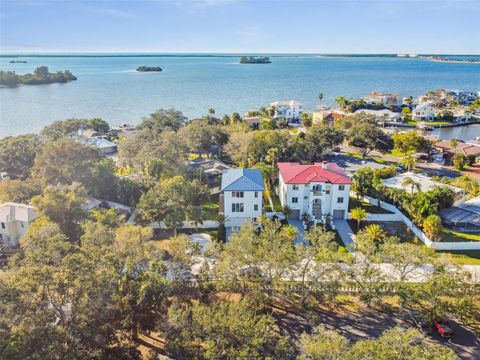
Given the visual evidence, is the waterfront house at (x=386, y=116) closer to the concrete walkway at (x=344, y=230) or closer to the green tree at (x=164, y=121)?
the green tree at (x=164, y=121)

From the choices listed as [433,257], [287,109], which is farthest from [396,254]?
[287,109]

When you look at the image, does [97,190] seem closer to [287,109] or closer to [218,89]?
[287,109]

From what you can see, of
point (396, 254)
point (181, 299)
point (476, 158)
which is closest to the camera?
point (181, 299)

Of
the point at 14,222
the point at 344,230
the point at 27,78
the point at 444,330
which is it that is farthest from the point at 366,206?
the point at 27,78

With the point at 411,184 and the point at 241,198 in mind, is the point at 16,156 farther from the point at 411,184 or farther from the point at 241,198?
the point at 411,184

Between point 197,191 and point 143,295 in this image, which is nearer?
point 143,295

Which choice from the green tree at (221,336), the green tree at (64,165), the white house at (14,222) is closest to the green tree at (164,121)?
the green tree at (64,165)

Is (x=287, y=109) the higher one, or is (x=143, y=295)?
(x=287, y=109)
